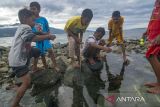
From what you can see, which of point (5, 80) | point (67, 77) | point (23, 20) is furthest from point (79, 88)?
point (5, 80)

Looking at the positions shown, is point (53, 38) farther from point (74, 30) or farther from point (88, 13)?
point (74, 30)

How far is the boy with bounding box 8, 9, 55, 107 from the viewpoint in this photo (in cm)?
646

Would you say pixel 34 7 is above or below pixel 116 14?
above

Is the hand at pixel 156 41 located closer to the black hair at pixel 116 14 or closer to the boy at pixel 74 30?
the boy at pixel 74 30

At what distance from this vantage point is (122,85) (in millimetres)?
8266

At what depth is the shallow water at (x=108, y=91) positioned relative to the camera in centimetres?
607

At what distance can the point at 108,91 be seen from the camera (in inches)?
293

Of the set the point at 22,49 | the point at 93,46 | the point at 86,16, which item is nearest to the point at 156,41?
the point at 22,49

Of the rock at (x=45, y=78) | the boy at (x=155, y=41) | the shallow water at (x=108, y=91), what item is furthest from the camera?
the rock at (x=45, y=78)

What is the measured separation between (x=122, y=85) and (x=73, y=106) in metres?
2.21

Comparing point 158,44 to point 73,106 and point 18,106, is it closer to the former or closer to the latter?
point 73,106

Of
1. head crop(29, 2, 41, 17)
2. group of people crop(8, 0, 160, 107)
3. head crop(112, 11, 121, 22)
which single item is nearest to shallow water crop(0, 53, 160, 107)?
group of people crop(8, 0, 160, 107)

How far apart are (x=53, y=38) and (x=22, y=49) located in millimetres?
955

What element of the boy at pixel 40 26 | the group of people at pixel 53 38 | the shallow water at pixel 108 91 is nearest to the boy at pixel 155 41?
the group of people at pixel 53 38
